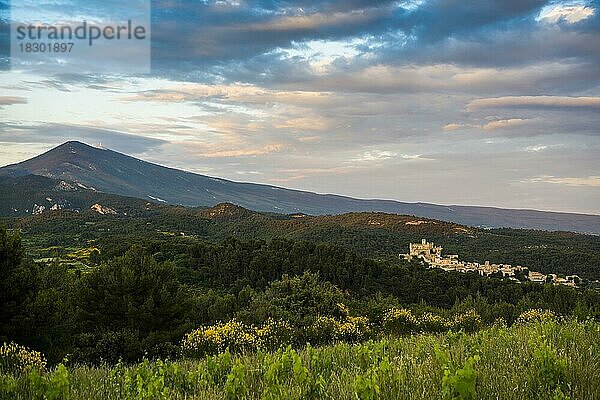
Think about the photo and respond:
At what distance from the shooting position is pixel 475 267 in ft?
294

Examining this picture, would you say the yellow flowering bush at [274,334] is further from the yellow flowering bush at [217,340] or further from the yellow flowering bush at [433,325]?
the yellow flowering bush at [433,325]

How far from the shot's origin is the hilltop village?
7762cm

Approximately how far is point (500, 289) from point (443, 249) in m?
53.9

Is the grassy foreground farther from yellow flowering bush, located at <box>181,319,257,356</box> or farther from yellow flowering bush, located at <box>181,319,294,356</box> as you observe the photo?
yellow flowering bush, located at <box>181,319,257,356</box>

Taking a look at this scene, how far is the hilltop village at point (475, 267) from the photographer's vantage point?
7762cm

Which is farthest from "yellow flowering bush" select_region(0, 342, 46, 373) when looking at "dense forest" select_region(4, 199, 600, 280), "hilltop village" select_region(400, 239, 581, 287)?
"hilltop village" select_region(400, 239, 581, 287)

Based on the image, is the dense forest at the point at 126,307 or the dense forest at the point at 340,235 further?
the dense forest at the point at 340,235

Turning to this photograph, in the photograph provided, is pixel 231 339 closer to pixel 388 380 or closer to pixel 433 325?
pixel 388 380

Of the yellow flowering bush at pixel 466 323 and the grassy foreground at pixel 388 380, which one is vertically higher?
the grassy foreground at pixel 388 380

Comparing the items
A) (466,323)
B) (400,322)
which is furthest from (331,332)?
(466,323)

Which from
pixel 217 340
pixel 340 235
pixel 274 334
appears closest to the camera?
pixel 217 340

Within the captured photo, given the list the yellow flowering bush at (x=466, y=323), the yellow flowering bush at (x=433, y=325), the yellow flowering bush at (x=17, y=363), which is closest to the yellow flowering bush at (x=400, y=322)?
the yellow flowering bush at (x=433, y=325)

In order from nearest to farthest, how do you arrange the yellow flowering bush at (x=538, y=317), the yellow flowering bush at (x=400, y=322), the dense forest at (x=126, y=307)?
1. the yellow flowering bush at (x=538, y=317)
2. the dense forest at (x=126, y=307)
3. the yellow flowering bush at (x=400, y=322)

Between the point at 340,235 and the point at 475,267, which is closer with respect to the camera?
the point at 475,267
